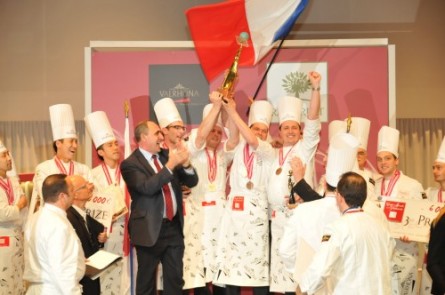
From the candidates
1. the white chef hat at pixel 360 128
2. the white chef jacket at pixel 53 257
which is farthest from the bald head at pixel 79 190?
the white chef hat at pixel 360 128

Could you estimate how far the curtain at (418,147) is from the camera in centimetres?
808

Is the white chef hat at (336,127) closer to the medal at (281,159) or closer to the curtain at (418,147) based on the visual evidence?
the medal at (281,159)

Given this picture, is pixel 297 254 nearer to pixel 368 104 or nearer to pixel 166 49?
pixel 368 104

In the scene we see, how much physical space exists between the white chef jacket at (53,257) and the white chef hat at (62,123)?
6.72 ft

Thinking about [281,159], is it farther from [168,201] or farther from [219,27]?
[219,27]

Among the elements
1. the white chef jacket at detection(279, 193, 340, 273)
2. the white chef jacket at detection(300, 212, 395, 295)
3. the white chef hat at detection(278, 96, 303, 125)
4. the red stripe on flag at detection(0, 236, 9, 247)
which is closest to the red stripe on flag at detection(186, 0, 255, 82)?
the white chef hat at detection(278, 96, 303, 125)

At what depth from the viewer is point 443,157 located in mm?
6016

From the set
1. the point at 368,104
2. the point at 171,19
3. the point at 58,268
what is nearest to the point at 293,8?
the point at 368,104

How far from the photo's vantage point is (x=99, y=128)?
632cm

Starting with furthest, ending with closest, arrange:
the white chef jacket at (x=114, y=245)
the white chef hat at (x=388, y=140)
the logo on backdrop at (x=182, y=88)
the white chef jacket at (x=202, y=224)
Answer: the logo on backdrop at (x=182, y=88)
the white chef hat at (x=388, y=140)
the white chef jacket at (x=114, y=245)
the white chef jacket at (x=202, y=224)

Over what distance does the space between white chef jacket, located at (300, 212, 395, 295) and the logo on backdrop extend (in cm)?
310

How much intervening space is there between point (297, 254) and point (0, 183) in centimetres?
280

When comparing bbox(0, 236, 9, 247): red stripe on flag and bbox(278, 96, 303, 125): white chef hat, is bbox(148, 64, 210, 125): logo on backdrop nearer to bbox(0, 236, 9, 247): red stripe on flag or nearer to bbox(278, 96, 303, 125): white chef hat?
bbox(278, 96, 303, 125): white chef hat

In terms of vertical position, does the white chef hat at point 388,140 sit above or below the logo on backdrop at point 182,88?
below
